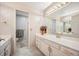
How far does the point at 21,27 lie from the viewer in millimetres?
1755

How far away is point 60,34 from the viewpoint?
1.79 m

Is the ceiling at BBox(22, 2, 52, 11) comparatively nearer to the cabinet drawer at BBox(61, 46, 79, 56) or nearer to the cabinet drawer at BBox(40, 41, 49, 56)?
the cabinet drawer at BBox(40, 41, 49, 56)

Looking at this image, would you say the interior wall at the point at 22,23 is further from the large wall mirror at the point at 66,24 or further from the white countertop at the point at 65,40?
the large wall mirror at the point at 66,24

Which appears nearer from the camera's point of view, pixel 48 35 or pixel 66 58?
pixel 66 58

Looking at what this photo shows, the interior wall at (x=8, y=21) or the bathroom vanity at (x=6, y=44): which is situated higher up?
the interior wall at (x=8, y=21)

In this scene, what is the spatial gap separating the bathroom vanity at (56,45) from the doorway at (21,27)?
26 cm

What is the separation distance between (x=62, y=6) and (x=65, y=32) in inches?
Result: 18.5

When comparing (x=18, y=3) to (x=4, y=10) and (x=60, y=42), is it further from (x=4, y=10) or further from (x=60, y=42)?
(x=60, y=42)

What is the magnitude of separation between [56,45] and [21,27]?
702 mm

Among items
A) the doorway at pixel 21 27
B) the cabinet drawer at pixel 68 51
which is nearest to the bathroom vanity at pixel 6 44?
the doorway at pixel 21 27

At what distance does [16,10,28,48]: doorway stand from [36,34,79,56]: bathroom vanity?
0.26m

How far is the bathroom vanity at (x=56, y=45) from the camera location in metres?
1.49

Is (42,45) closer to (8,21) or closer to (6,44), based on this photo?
(6,44)

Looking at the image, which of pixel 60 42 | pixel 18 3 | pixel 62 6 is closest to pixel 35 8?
pixel 18 3
